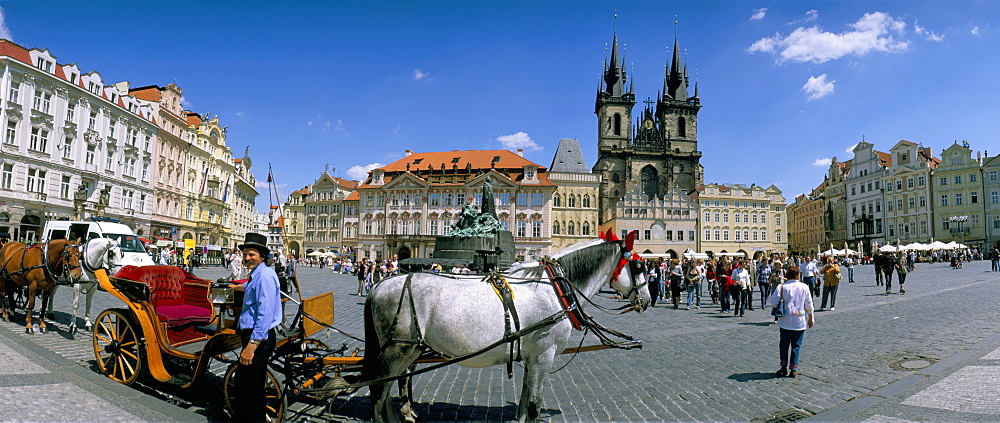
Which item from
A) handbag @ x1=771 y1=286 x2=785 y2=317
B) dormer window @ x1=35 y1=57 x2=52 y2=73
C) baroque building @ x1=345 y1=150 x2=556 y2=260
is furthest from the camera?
baroque building @ x1=345 y1=150 x2=556 y2=260

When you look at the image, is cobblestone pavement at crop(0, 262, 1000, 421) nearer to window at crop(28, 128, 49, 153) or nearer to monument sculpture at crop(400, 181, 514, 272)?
monument sculpture at crop(400, 181, 514, 272)

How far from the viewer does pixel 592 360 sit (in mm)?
7551

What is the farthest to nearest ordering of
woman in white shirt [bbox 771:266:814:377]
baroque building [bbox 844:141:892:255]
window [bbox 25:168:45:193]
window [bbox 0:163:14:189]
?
1. baroque building [bbox 844:141:892:255]
2. window [bbox 25:168:45:193]
3. window [bbox 0:163:14:189]
4. woman in white shirt [bbox 771:266:814:377]

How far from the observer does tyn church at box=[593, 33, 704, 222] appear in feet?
255

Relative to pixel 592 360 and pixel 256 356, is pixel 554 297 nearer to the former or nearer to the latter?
pixel 256 356

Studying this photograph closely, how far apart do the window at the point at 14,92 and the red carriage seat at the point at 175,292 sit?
30.7 meters

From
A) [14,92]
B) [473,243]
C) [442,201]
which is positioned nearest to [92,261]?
[473,243]

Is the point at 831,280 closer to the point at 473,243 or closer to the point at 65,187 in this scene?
the point at 473,243

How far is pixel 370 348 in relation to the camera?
14.5ft

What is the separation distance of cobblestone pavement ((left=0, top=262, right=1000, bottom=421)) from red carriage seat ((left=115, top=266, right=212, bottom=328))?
0.78 meters

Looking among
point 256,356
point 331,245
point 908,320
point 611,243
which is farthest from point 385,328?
point 331,245

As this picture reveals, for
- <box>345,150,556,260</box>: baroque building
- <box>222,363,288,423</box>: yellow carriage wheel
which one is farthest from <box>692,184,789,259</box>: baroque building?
<box>222,363,288,423</box>: yellow carriage wheel

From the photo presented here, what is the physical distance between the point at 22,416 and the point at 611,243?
533cm

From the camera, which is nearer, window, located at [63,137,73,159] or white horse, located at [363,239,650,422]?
white horse, located at [363,239,650,422]
